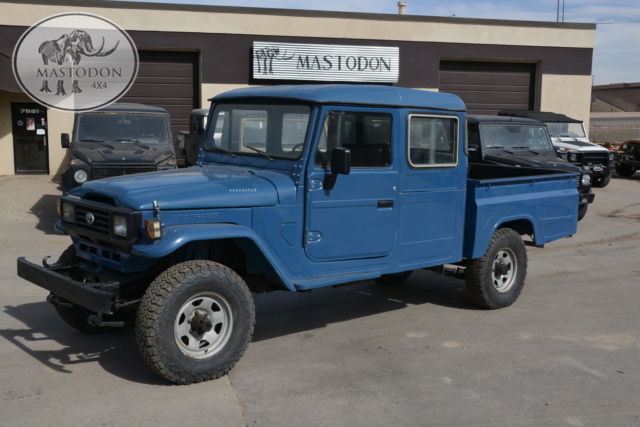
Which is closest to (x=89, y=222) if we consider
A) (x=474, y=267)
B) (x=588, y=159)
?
(x=474, y=267)

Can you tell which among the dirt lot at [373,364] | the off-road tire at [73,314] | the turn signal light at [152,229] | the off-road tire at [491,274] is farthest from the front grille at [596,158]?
the turn signal light at [152,229]

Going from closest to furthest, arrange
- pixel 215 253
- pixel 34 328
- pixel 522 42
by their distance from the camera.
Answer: pixel 215 253
pixel 34 328
pixel 522 42

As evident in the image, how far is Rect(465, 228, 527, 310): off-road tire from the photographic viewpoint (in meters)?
6.66

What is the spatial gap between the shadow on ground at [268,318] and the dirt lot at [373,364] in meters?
0.02

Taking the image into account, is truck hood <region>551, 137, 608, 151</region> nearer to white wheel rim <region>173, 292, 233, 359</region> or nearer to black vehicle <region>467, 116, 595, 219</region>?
black vehicle <region>467, 116, 595, 219</region>

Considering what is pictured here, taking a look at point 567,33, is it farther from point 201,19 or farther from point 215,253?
point 215,253

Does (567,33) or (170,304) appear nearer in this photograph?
(170,304)

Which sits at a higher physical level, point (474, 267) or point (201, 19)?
point (201, 19)

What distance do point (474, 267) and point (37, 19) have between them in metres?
15.9

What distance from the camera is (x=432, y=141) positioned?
20.1ft

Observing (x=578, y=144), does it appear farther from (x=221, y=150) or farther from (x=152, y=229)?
(x=152, y=229)

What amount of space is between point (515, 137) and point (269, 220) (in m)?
8.63

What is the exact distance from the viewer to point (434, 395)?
4.62 m

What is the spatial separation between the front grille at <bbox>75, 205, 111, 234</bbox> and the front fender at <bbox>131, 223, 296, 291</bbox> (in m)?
0.41
